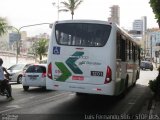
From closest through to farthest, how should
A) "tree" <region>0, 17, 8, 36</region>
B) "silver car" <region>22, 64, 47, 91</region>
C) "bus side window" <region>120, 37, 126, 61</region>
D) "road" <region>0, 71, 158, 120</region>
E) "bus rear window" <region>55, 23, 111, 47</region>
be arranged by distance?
1. "road" <region>0, 71, 158, 120</region>
2. "bus rear window" <region>55, 23, 111, 47</region>
3. "bus side window" <region>120, 37, 126, 61</region>
4. "silver car" <region>22, 64, 47, 91</region>
5. "tree" <region>0, 17, 8, 36</region>

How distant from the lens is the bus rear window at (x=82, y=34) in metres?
12.8

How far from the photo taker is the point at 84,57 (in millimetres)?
12719

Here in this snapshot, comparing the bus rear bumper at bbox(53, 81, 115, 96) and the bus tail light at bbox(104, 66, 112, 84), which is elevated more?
the bus tail light at bbox(104, 66, 112, 84)

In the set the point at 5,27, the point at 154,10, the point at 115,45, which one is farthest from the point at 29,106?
the point at 5,27

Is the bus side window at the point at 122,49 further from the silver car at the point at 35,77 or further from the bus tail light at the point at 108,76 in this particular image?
the silver car at the point at 35,77

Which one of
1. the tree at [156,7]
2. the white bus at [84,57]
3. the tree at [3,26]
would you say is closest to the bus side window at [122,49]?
the white bus at [84,57]

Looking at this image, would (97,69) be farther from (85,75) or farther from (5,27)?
(5,27)

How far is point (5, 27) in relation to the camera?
42344 millimetres

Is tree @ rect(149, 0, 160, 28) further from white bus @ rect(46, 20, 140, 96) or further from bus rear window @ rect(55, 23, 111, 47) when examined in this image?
bus rear window @ rect(55, 23, 111, 47)

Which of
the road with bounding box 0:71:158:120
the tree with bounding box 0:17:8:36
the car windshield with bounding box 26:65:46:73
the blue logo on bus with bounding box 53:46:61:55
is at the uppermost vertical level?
the tree with bounding box 0:17:8:36

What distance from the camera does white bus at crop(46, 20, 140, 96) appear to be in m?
12.5

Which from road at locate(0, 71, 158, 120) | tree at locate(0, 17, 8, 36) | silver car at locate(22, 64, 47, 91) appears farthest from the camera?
tree at locate(0, 17, 8, 36)

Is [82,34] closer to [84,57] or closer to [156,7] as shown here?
[84,57]

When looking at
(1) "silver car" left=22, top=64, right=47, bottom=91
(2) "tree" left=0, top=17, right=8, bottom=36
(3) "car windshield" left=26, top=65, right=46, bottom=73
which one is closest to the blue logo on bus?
(1) "silver car" left=22, top=64, right=47, bottom=91
